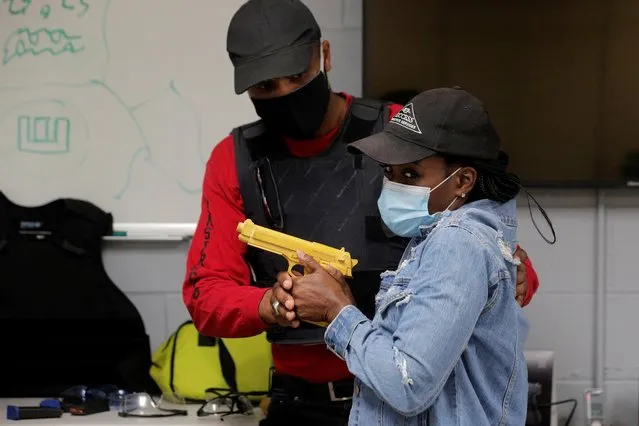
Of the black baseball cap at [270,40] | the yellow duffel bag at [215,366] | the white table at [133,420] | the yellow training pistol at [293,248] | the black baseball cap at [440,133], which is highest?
the black baseball cap at [270,40]

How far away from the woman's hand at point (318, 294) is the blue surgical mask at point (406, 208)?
13 cm

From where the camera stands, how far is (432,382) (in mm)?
1250

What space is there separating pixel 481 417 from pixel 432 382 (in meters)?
0.14

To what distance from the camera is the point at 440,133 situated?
136cm

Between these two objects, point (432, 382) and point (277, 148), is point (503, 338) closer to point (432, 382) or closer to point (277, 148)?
point (432, 382)

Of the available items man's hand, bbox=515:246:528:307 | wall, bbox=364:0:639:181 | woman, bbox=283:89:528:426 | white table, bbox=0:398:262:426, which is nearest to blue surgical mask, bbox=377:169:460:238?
woman, bbox=283:89:528:426

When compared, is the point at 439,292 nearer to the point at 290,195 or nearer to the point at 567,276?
the point at 290,195

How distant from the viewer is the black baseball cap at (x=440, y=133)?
→ 136 centimetres

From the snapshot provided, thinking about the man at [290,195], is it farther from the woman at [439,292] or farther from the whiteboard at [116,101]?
the whiteboard at [116,101]

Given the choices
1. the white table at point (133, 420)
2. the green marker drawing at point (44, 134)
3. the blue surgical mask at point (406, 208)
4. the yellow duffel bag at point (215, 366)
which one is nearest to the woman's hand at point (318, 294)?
the blue surgical mask at point (406, 208)

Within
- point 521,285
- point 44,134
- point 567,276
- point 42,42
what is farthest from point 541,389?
point 42,42

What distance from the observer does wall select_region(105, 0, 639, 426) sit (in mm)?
2453

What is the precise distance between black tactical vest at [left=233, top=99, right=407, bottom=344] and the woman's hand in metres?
0.36

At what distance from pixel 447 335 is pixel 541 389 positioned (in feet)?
3.89
